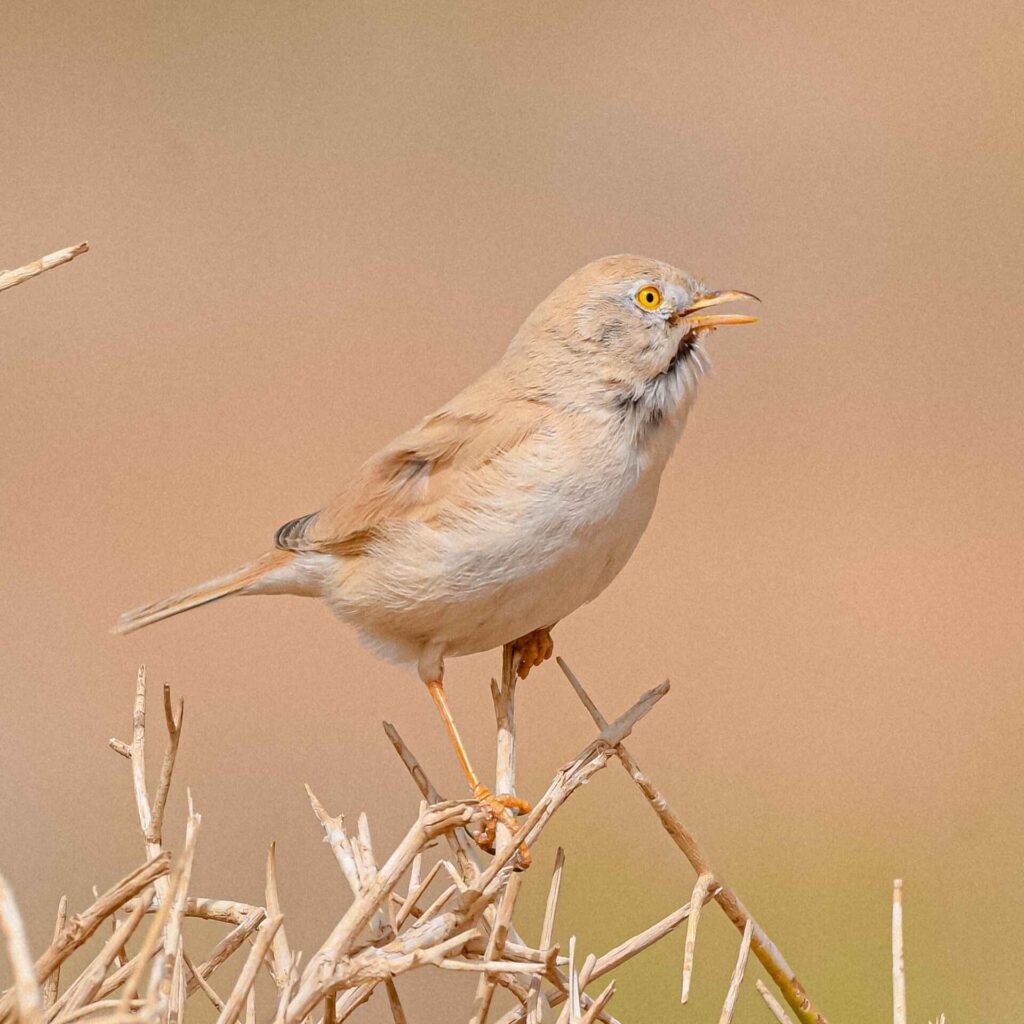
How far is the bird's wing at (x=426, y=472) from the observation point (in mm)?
3518

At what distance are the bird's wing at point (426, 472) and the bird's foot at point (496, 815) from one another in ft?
2.54

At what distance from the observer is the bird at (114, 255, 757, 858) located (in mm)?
3277

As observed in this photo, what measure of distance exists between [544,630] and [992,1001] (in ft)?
12.9

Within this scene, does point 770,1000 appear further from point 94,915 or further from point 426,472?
point 426,472

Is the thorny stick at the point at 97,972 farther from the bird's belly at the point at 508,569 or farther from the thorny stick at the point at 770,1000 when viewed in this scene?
the bird's belly at the point at 508,569

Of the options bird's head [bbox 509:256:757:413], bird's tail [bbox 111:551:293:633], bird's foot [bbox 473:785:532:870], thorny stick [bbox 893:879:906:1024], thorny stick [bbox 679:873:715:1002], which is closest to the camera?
thorny stick [bbox 679:873:715:1002]

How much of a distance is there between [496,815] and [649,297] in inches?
57.0

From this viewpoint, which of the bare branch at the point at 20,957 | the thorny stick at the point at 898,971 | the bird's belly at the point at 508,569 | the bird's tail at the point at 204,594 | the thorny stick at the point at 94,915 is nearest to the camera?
the bare branch at the point at 20,957

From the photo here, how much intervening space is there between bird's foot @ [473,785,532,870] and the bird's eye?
3.93 ft

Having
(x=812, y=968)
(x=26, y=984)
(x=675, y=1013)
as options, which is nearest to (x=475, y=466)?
(x=26, y=984)

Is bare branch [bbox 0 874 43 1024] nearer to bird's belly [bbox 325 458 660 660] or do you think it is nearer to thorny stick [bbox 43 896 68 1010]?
thorny stick [bbox 43 896 68 1010]

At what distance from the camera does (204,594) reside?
3.85 m

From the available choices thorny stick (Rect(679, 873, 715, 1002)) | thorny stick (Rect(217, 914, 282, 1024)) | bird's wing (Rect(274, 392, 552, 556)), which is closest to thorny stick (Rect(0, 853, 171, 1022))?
thorny stick (Rect(217, 914, 282, 1024))

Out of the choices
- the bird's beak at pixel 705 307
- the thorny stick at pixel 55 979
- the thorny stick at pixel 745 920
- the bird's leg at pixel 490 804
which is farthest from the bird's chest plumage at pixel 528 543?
the thorny stick at pixel 55 979
